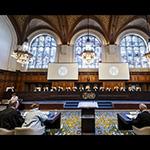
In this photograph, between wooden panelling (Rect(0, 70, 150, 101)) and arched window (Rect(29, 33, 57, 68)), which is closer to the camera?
wooden panelling (Rect(0, 70, 150, 101))

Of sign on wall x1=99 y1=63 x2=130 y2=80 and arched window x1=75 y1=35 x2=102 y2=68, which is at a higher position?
arched window x1=75 y1=35 x2=102 y2=68

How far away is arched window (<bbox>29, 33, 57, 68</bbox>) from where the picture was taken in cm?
1187

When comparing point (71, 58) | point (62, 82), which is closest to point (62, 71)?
point (62, 82)

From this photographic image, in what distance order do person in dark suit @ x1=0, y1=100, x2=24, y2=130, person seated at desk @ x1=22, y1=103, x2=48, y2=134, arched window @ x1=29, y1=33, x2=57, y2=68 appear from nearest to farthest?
person in dark suit @ x1=0, y1=100, x2=24, y2=130, person seated at desk @ x1=22, y1=103, x2=48, y2=134, arched window @ x1=29, y1=33, x2=57, y2=68

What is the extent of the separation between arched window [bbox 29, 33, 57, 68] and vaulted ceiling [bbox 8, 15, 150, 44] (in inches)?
32.3

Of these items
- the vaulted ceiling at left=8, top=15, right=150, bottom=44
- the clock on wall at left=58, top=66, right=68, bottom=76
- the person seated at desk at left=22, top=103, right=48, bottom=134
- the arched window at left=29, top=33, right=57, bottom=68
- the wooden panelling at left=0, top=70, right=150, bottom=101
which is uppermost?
the vaulted ceiling at left=8, top=15, right=150, bottom=44

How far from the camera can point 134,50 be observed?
39.5 ft

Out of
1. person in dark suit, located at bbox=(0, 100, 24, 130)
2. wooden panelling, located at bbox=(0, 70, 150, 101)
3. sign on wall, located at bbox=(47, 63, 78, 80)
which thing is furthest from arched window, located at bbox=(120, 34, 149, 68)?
person in dark suit, located at bbox=(0, 100, 24, 130)

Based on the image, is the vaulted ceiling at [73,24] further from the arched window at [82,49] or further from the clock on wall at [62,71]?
the clock on wall at [62,71]

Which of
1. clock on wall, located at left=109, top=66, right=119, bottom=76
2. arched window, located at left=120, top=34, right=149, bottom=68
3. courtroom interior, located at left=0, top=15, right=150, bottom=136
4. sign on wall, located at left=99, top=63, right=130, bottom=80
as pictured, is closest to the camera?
courtroom interior, located at left=0, top=15, right=150, bottom=136

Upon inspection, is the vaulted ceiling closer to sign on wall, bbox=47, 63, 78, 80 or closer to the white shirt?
sign on wall, bbox=47, 63, 78, 80

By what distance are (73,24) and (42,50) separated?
3.32 metres
